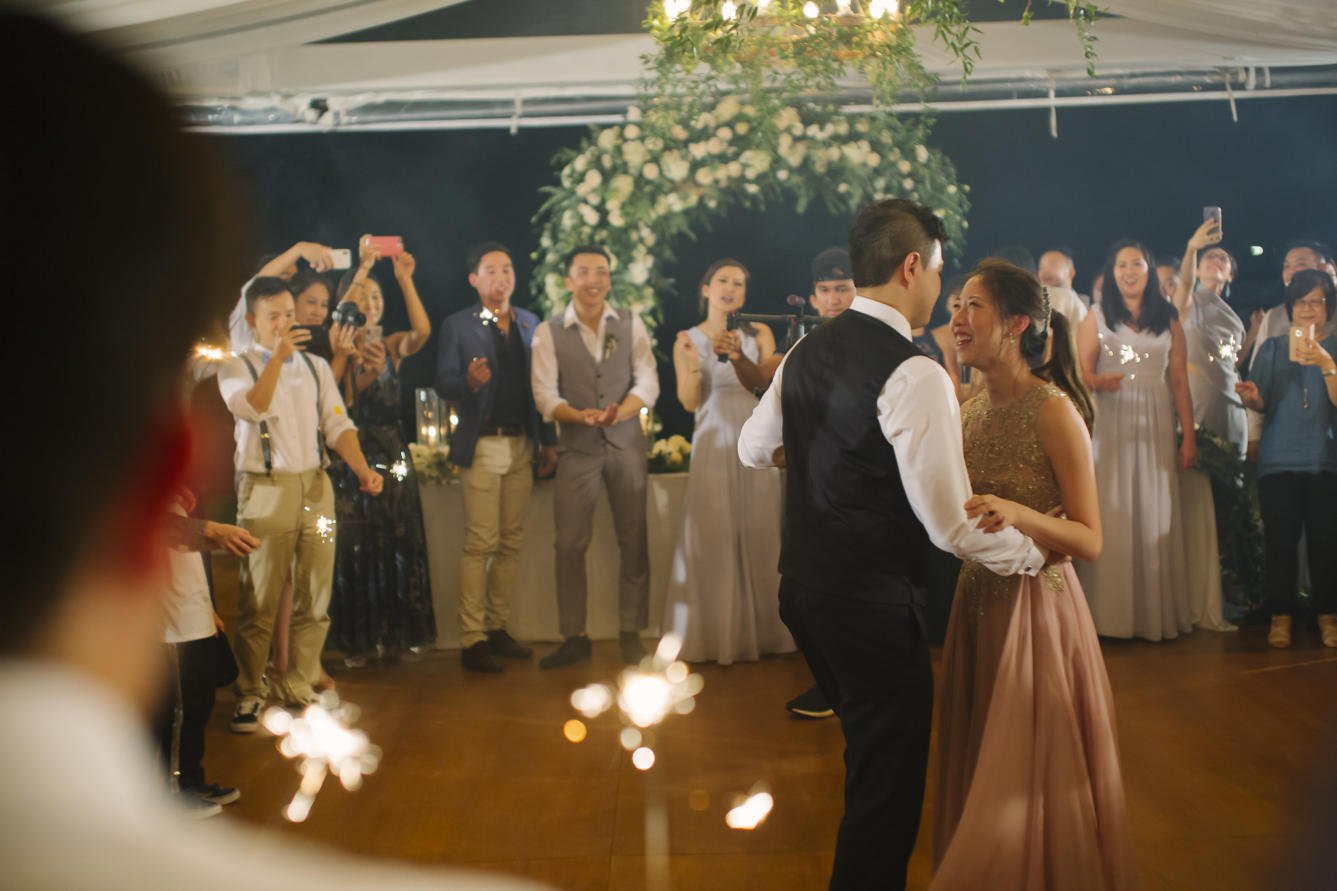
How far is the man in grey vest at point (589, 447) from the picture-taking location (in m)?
4.54

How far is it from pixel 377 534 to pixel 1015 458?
311 cm

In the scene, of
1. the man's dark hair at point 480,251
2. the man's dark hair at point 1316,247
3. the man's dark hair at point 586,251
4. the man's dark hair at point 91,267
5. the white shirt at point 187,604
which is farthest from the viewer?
the man's dark hair at point 1316,247

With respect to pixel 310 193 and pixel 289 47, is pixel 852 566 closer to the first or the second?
pixel 310 193

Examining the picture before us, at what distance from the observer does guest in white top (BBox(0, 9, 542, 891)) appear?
13.3 inches

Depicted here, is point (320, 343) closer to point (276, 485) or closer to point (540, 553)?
point (276, 485)

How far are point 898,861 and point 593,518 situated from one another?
2.87 meters

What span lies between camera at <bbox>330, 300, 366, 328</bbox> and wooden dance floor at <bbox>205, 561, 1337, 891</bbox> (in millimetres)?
1600

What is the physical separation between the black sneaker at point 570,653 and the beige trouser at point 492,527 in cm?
33

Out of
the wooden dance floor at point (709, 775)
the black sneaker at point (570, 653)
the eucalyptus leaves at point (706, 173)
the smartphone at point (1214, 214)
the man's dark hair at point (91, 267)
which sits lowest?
the wooden dance floor at point (709, 775)

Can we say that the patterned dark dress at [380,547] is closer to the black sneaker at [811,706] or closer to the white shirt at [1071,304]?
the black sneaker at [811,706]

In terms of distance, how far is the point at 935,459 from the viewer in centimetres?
189

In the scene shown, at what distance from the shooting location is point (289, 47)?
4.95 m

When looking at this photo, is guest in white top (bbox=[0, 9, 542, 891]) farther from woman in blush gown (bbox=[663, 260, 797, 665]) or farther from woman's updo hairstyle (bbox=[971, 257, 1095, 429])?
woman in blush gown (bbox=[663, 260, 797, 665])

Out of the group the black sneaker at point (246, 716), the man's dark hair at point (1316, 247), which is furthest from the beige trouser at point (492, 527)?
the man's dark hair at point (1316, 247)
